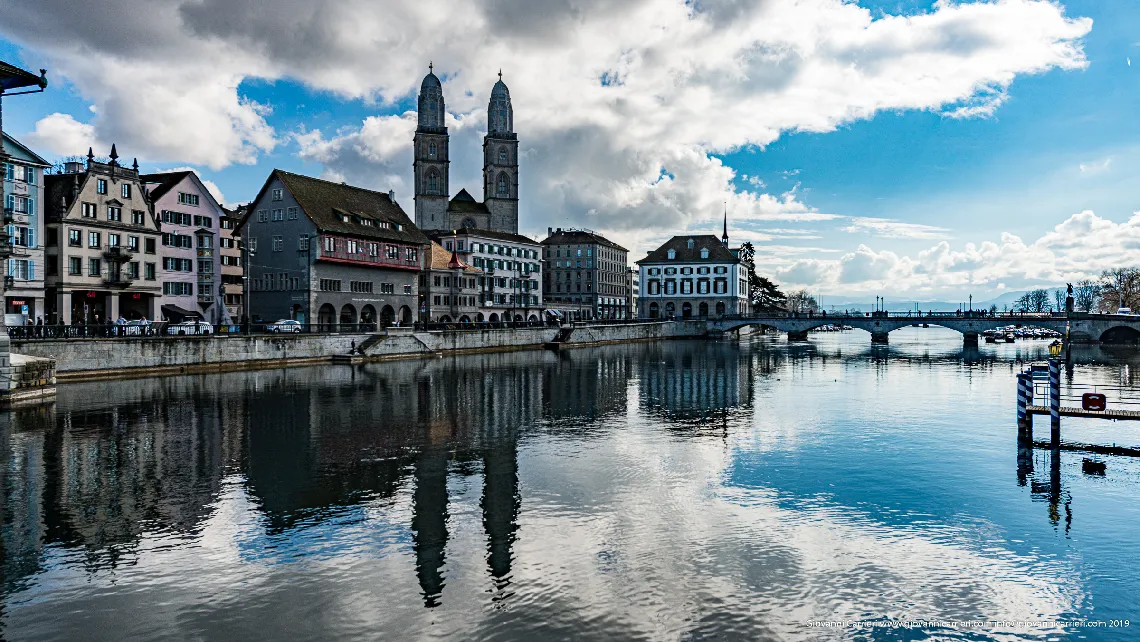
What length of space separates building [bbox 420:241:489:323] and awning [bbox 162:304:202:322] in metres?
32.0

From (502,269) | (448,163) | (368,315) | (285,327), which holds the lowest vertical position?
(285,327)

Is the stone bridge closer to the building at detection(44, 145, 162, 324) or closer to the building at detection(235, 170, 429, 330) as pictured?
the building at detection(235, 170, 429, 330)

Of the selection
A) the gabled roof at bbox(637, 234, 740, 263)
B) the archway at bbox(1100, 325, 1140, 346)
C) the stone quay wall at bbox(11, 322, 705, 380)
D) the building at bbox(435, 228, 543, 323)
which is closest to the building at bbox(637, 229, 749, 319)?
the gabled roof at bbox(637, 234, 740, 263)

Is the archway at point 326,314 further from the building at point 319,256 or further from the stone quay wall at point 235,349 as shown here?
the stone quay wall at point 235,349

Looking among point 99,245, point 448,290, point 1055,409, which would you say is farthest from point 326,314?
point 1055,409

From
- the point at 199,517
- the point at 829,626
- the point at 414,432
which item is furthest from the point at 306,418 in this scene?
the point at 829,626

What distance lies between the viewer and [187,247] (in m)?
79.4

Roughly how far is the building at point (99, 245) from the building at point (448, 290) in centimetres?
3913

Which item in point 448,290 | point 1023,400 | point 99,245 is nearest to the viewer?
point 1023,400

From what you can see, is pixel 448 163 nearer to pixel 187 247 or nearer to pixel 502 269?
pixel 502 269

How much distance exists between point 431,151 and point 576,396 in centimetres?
12003

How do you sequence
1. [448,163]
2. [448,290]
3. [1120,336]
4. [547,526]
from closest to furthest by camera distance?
[547,526] < [448,290] < [1120,336] < [448,163]

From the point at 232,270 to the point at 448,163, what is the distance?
244 feet

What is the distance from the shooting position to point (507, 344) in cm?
9462
